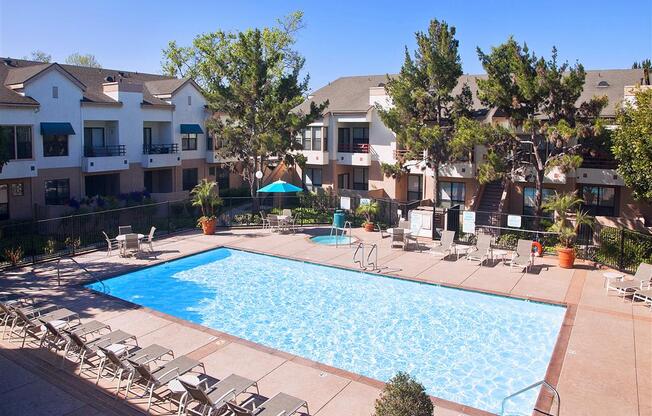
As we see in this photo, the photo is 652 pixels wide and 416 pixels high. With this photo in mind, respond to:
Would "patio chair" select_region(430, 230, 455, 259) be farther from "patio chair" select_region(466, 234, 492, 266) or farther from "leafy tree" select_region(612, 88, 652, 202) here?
"leafy tree" select_region(612, 88, 652, 202)

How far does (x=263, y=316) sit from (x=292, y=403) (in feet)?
24.8

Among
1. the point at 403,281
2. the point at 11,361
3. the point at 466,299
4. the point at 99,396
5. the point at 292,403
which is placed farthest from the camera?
the point at 403,281

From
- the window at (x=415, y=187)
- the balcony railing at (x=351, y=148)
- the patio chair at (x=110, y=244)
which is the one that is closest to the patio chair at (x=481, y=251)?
the window at (x=415, y=187)

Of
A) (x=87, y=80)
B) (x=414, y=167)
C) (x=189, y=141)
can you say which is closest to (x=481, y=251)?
(x=414, y=167)

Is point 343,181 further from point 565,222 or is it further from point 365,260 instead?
point 565,222

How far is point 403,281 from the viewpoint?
20.8 m

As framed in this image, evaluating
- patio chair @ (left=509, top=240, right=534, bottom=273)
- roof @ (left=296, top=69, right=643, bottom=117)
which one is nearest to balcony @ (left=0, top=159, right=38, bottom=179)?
roof @ (left=296, top=69, right=643, bottom=117)

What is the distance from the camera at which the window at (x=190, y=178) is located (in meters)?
40.8

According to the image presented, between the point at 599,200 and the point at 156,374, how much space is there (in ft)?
92.1

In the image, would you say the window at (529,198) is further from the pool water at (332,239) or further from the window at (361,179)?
the pool water at (332,239)

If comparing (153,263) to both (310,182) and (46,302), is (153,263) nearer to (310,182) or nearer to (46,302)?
(46,302)

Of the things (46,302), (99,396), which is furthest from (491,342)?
(46,302)

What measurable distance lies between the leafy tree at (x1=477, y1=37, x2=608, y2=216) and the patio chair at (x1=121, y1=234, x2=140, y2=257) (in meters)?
16.9

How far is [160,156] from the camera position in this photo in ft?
122
